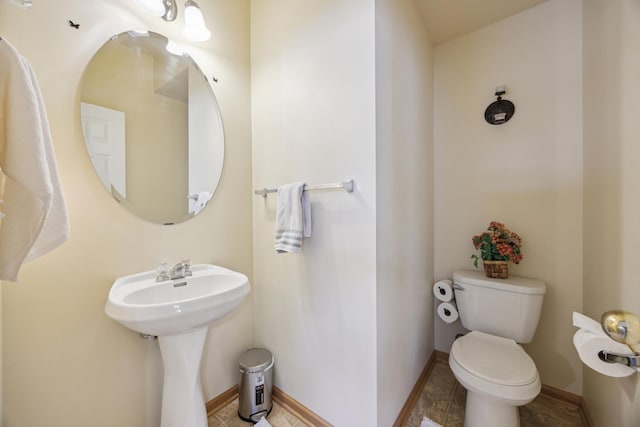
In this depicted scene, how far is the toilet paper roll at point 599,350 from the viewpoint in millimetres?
676

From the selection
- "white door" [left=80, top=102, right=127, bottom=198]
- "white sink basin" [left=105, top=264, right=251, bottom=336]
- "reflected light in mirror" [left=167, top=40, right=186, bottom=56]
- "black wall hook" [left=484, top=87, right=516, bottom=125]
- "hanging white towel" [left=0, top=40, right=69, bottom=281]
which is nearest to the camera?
"hanging white towel" [left=0, top=40, right=69, bottom=281]

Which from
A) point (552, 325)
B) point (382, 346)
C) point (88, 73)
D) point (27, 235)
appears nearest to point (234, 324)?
point (382, 346)

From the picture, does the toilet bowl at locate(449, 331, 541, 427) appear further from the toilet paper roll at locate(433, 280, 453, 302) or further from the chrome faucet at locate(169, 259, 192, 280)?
the chrome faucet at locate(169, 259, 192, 280)

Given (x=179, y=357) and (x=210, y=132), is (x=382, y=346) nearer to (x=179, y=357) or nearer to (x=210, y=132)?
(x=179, y=357)

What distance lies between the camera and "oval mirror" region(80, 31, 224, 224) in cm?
100

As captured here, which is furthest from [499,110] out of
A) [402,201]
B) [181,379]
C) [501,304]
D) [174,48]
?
[181,379]

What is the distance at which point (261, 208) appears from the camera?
151 cm

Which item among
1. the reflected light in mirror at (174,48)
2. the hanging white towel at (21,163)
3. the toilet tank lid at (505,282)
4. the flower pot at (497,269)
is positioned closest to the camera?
the hanging white towel at (21,163)

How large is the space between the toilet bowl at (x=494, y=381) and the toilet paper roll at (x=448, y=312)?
0.29m

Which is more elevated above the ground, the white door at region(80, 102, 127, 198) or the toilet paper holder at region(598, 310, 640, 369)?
the white door at region(80, 102, 127, 198)

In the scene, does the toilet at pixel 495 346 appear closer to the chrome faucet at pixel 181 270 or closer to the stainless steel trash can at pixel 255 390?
the stainless steel trash can at pixel 255 390

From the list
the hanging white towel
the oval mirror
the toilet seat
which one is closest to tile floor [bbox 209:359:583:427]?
the toilet seat

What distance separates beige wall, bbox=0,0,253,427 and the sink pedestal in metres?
0.16

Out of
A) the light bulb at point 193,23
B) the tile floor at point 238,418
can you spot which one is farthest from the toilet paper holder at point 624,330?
the light bulb at point 193,23
